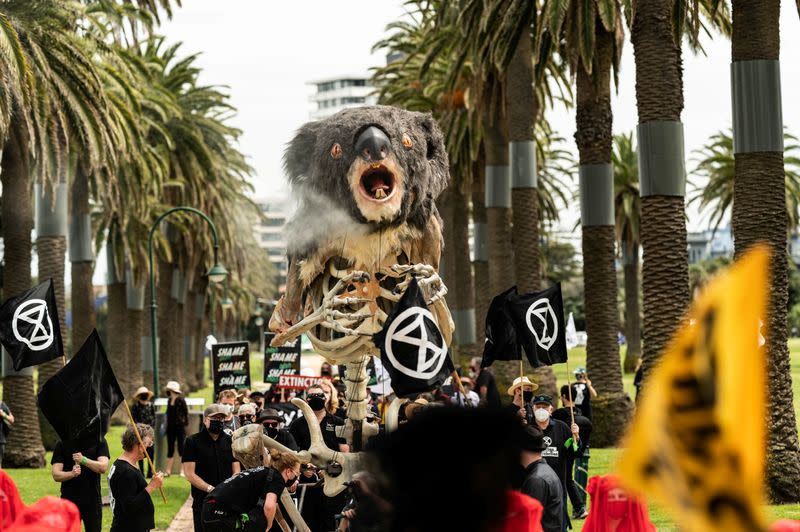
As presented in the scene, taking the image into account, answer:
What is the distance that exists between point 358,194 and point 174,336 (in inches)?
1419

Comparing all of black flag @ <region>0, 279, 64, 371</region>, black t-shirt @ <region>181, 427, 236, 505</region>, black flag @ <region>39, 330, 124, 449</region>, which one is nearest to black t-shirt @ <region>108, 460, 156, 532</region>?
black flag @ <region>39, 330, 124, 449</region>

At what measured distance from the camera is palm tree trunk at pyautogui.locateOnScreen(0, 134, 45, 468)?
968 inches

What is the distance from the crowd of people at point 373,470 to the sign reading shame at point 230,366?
4.10 m

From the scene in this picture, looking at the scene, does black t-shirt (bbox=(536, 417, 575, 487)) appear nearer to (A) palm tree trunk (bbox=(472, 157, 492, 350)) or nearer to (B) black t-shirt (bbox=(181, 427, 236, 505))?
(B) black t-shirt (bbox=(181, 427, 236, 505))

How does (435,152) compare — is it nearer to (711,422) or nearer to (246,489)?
(246,489)

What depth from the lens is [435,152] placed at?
11297 millimetres

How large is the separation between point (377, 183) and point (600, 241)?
14.2 metres

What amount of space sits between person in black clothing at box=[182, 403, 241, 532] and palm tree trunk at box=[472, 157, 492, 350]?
2261cm

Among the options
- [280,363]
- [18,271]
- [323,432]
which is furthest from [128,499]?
[18,271]

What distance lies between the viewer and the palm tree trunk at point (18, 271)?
24.6 metres

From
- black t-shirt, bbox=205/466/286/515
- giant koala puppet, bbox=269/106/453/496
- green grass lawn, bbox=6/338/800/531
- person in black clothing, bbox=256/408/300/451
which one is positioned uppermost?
giant koala puppet, bbox=269/106/453/496

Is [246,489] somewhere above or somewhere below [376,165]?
below

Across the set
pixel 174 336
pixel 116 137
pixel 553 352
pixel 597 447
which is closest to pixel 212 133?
pixel 174 336

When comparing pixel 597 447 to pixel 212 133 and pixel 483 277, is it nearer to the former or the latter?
pixel 483 277
